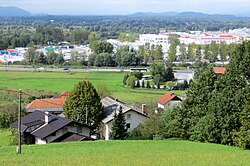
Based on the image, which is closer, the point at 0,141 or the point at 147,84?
the point at 0,141

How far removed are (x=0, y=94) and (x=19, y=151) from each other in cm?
3113

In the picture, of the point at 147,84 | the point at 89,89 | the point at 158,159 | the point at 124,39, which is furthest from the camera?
the point at 124,39

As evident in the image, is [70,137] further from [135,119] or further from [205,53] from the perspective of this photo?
[205,53]

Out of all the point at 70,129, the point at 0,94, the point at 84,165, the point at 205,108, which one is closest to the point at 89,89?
the point at 70,129

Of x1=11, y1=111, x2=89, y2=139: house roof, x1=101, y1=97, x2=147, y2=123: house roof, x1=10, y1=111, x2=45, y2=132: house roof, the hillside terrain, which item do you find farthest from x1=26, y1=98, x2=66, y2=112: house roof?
the hillside terrain

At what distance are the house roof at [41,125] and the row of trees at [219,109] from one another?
19.9ft

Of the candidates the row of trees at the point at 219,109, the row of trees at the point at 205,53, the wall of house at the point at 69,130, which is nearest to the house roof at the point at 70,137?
the wall of house at the point at 69,130

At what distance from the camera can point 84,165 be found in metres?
14.8

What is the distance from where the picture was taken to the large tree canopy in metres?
29.1

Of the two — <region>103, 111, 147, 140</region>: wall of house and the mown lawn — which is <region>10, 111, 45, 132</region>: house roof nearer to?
the mown lawn

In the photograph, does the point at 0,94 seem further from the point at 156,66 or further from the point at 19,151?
the point at 19,151

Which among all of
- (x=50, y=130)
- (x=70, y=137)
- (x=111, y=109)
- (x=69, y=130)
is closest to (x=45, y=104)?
(x=111, y=109)

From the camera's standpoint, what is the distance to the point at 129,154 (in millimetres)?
17016

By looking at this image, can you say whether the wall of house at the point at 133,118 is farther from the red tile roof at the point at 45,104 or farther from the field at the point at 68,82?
the field at the point at 68,82
